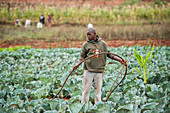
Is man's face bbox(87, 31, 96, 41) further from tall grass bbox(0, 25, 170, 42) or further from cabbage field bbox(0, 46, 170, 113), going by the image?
tall grass bbox(0, 25, 170, 42)

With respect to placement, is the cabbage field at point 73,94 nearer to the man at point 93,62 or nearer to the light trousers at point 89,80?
the light trousers at point 89,80

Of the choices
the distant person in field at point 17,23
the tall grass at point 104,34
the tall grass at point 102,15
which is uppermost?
the tall grass at point 102,15

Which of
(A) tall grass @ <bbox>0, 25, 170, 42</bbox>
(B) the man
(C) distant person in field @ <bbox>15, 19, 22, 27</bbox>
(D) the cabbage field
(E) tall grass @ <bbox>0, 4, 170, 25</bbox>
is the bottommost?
(D) the cabbage field

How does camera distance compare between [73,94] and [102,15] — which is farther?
[102,15]

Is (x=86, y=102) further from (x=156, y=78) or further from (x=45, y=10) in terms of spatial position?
(x=45, y=10)

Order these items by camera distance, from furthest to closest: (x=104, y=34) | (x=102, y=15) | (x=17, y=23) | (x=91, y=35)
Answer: (x=102, y=15)
(x=17, y=23)
(x=104, y=34)
(x=91, y=35)

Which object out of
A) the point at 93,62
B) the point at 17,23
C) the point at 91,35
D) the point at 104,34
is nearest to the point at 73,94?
the point at 93,62

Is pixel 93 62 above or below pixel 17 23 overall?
below

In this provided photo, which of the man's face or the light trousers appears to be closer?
the man's face

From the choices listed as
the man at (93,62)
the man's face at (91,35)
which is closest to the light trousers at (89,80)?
the man at (93,62)

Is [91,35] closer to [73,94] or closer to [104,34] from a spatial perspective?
[73,94]

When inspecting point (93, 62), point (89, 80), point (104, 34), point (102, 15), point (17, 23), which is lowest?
point (89, 80)

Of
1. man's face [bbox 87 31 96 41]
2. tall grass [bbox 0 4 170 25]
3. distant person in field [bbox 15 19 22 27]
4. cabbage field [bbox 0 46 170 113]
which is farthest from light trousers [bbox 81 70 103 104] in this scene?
distant person in field [bbox 15 19 22 27]

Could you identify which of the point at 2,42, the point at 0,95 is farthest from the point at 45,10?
the point at 0,95
